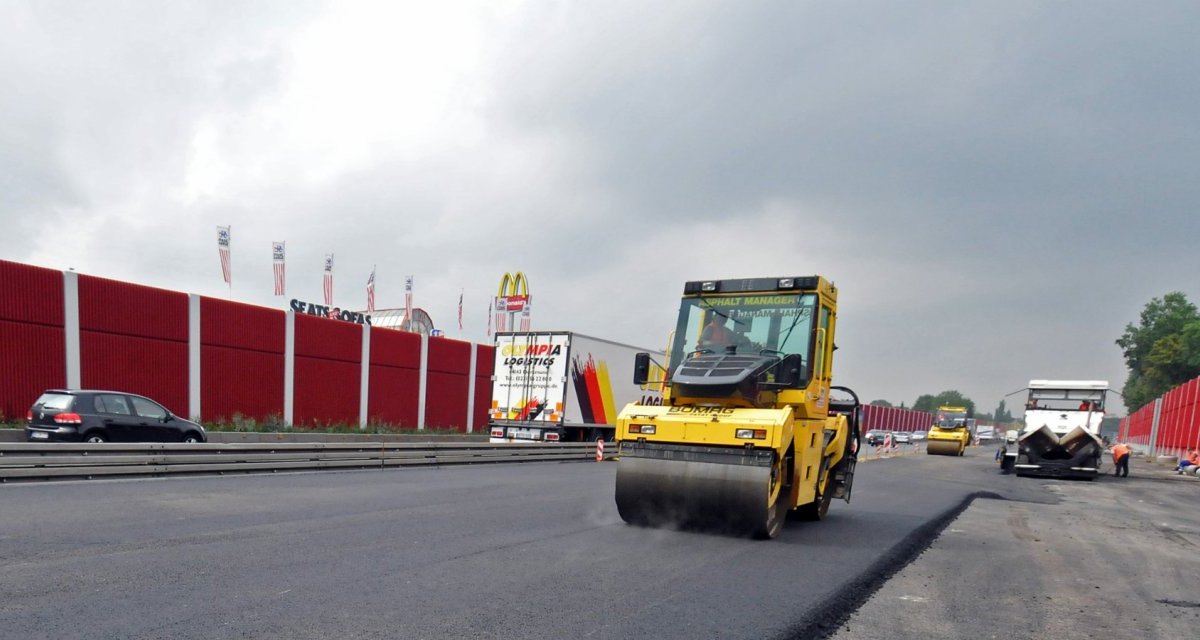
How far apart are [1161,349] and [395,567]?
361 ft

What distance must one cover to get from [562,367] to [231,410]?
34.7 ft

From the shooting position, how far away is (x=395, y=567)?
650 cm

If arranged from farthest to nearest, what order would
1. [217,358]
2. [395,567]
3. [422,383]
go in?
[422,383] < [217,358] < [395,567]

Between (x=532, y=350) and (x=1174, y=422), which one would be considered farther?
(x=1174, y=422)

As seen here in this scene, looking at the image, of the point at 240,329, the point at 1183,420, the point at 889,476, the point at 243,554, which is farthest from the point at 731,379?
the point at 1183,420

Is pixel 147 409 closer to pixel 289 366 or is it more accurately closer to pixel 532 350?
pixel 532 350

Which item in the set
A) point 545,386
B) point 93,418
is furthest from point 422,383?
point 93,418

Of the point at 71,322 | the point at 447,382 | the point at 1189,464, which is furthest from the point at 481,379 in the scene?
the point at 1189,464

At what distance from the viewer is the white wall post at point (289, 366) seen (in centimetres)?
2772

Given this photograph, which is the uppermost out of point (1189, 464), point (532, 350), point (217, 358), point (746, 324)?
point (532, 350)

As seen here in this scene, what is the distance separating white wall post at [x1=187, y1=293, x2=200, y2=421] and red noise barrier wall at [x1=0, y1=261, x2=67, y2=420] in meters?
3.77

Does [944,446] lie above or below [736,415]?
below

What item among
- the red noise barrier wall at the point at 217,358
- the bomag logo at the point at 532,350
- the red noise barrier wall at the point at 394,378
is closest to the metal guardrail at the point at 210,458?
the bomag logo at the point at 532,350

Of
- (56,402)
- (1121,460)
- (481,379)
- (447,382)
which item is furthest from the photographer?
(481,379)
